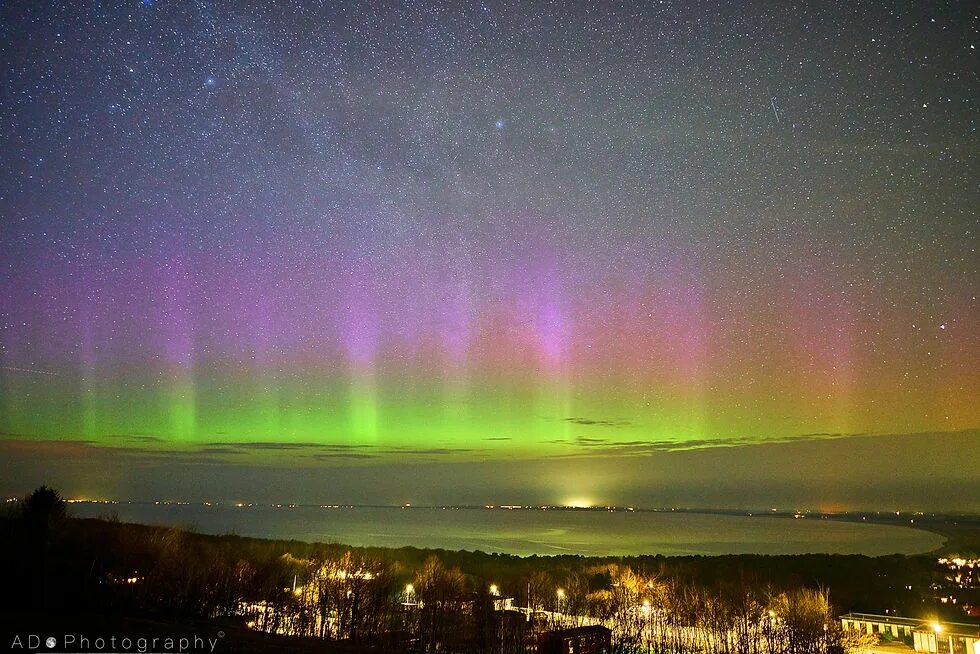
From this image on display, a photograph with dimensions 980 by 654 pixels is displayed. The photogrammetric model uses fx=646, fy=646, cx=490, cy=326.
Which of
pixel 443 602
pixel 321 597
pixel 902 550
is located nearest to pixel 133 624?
pixel 321 597

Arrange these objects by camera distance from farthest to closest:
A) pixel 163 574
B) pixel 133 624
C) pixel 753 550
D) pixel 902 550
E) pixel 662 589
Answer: pixel 902 550
pixel 753 550
pixel 662 589
pixel 163 574
pixel 133 624

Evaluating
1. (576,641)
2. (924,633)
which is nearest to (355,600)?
(576,641)

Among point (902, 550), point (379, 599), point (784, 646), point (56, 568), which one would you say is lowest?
point (902, 550)

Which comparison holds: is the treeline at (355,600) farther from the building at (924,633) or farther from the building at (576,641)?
the building at (924,633)

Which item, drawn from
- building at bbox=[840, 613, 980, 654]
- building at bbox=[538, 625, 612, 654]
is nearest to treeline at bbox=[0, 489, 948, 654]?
building at bbox=[538, 625, 612, 654]

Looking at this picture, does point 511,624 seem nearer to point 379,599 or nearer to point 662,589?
point 379,599

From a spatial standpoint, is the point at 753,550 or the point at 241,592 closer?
the point at 241,592

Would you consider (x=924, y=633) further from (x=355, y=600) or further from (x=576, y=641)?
(x=355, y=600)
